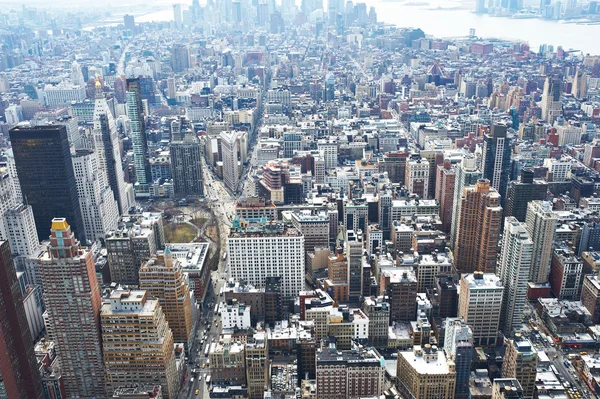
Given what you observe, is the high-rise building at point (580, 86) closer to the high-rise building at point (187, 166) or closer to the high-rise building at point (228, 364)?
the high-rise building at point (187, 166)

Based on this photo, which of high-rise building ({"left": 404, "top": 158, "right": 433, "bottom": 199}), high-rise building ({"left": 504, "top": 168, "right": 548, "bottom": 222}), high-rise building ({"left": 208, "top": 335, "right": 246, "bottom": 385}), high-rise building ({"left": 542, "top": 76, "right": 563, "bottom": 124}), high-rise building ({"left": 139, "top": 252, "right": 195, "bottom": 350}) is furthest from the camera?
high-rise building ({"left": 542, "top": 76, "right": 563, "bottom": 124})

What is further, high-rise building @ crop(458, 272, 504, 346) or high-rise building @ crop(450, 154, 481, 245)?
high-rise building @ crop(450, 154, 481, 245)

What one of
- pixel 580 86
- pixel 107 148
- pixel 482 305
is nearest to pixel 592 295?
pixel 482 305

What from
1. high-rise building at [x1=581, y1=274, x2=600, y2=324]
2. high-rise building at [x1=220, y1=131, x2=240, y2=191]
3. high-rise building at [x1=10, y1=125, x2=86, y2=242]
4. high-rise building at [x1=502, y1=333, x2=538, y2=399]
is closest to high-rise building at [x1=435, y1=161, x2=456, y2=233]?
high-rise building at [x1=581, y1=274, x2=600, y2=324]

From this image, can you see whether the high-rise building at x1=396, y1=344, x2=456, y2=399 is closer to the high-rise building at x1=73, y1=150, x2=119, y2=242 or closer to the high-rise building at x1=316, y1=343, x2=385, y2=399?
the high-rise building at x1=316, y1=343, x2=385, y2=399

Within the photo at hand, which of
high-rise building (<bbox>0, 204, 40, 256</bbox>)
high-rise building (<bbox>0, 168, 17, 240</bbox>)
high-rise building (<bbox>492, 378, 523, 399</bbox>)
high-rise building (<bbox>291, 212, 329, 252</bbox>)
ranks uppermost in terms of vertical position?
high-rise building (<bbox>0, 168, 17, 240</bbox>)

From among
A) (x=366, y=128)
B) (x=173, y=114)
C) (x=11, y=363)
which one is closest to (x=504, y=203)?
(x=366, y=128)

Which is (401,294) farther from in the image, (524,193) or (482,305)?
(524,193)
